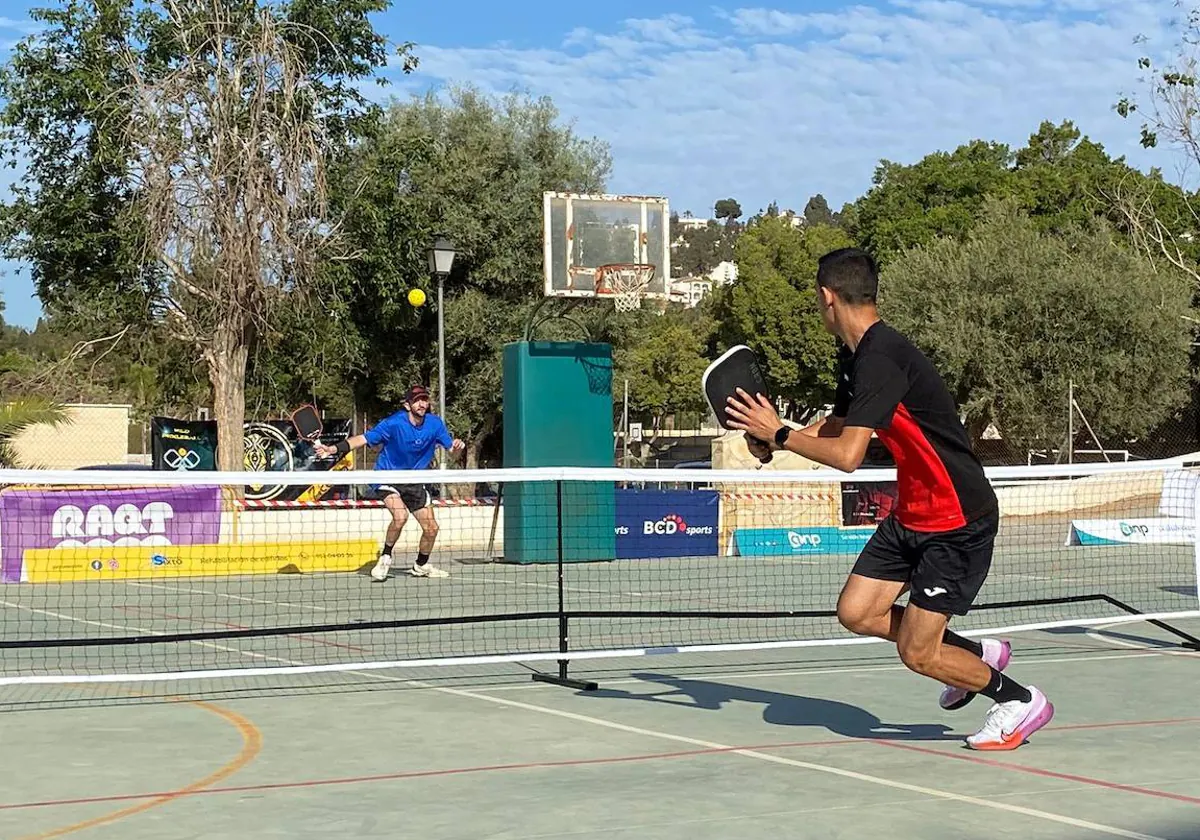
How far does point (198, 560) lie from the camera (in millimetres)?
19422

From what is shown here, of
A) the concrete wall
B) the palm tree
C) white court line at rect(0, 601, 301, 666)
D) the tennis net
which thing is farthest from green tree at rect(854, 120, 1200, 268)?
white court line at rect(0, 601, 301, 666)

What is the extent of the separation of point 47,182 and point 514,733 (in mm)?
25034

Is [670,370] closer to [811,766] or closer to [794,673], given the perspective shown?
[794,673]

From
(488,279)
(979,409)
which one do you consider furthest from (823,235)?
(488,279)

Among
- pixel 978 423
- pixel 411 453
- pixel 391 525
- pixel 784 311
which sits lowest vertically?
pixel 391 525

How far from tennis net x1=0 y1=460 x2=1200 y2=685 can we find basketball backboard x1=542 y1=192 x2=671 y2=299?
339 centimetres

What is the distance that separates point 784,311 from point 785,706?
63208mm

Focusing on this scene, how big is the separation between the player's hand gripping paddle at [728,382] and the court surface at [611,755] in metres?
1.48

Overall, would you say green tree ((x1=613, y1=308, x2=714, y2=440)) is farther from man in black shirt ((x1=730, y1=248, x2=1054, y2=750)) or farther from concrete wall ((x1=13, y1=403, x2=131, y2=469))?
man in black shirt ((x1=730, y1=248, x2=1054, y2=750))

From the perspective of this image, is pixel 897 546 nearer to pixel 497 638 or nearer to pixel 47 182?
pixel 497 638

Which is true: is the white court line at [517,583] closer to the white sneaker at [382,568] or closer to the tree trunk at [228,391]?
the white sneaker at [382,568]

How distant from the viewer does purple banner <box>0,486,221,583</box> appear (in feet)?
62.1

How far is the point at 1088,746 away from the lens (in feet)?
22.6

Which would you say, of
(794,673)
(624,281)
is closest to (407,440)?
(624,281)
